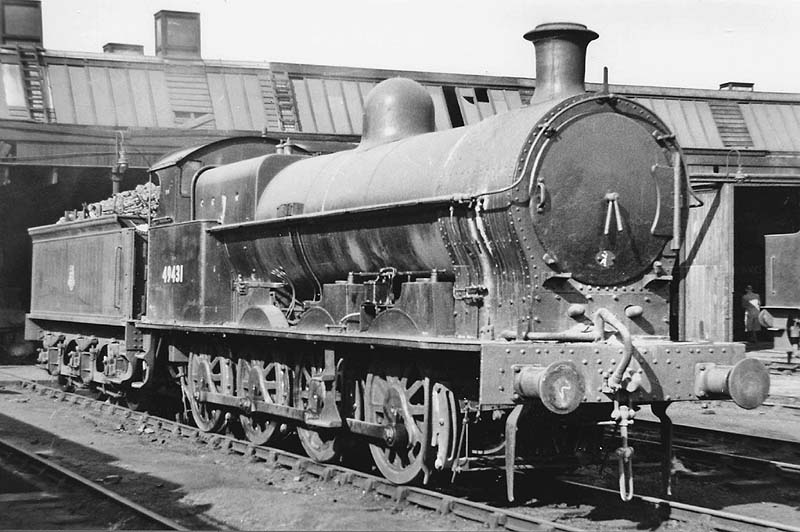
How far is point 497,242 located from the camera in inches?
290

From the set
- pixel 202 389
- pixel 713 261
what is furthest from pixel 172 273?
pixel 713 261

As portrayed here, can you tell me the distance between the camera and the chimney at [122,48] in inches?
1110

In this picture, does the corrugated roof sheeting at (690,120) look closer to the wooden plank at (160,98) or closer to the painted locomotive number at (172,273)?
the wooden plank at (160,98)

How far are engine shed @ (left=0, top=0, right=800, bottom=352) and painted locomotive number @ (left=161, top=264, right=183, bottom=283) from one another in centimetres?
881

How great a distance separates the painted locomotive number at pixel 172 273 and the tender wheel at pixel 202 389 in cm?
92

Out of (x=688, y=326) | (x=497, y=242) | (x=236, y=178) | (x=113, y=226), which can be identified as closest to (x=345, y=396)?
Result: (x=497, y=242)

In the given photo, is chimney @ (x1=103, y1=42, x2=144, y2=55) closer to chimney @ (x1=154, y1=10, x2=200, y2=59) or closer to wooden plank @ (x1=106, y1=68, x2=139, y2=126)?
chimney @ (x1=154, y1=10, x2=200, y2=59)

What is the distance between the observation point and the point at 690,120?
28750mm

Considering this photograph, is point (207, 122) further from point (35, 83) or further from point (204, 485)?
point (204, 485)

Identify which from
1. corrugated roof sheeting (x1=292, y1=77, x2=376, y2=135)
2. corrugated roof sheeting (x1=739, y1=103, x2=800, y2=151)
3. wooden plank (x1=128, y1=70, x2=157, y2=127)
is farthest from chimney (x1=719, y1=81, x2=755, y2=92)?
wooden plank (x1=128, y1=70, x2=157, y2=127)

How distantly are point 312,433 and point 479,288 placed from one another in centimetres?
296

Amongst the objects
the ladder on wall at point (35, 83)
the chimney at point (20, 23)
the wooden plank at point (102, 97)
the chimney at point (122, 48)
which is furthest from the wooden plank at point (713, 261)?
the chimney at point (20, 23)

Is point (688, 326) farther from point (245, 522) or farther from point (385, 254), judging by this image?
point (245, 522)

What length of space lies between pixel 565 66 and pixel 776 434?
A: 6961mm
